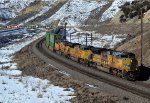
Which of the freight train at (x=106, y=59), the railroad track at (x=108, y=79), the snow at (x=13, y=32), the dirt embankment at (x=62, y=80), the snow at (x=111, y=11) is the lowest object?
the dirt embankment at (x=62, y=80)

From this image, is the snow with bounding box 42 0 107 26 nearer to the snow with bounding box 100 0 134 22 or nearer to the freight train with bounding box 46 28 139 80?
the snow with bounding box 100 0 134 22

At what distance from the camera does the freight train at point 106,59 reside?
40406mm

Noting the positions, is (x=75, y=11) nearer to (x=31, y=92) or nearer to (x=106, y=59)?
(x=106, y=59)

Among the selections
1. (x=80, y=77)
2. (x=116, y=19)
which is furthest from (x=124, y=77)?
(x=116, y=19)

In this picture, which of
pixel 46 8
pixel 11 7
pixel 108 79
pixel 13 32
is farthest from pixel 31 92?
pixel 11 7

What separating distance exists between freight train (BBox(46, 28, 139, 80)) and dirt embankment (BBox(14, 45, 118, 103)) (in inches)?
202

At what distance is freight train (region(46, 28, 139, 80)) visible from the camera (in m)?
40.4

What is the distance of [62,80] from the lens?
137ft

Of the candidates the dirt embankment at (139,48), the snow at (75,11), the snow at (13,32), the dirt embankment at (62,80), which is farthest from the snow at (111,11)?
the dirt embankment at (139,48)

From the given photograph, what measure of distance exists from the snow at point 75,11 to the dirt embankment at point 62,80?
269ft

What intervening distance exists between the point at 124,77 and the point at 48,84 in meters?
8.56

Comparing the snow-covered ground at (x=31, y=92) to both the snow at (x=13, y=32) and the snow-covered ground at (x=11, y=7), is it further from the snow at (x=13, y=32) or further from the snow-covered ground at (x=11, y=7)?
the snow-covered ground at (x=11, y=7)

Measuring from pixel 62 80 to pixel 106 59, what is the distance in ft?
22.2

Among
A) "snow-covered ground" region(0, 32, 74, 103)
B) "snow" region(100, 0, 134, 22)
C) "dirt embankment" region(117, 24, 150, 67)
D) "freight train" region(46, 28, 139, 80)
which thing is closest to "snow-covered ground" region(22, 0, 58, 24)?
"snow" region(100, 0, 134, 22)
